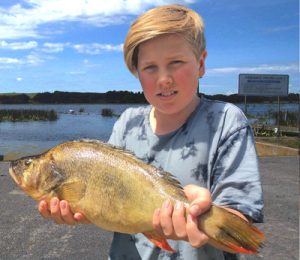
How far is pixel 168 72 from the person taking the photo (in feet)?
7.71

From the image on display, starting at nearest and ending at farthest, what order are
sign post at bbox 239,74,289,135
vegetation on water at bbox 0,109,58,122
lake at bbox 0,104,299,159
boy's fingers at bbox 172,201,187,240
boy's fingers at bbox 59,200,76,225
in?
1. boy's fingers at bbox 172,201,187,240
2. boy's fingers at bbox 59,200,76,225
3. sign post at bbox 239,74,289,135
4. lake at bbox 0,104,299,159
5. vegetation on water at bbox 0,109,58,122

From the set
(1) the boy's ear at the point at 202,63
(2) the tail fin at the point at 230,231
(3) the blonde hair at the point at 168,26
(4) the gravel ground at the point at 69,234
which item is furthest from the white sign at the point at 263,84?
(2) the tail fin at the point at 230,231

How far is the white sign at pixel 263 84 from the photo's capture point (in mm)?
23672

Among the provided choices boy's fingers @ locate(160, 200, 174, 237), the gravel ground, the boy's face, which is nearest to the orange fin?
boy's fingers @ locate(160, 200, 174, 237)

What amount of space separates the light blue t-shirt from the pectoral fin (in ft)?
1.37

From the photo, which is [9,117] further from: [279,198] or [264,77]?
[279,198]

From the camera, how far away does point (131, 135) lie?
277 centimetres

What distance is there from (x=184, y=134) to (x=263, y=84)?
2228 cm

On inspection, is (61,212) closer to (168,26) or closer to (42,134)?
(168,26)

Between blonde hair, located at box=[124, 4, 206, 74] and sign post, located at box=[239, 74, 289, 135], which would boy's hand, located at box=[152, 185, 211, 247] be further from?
sign post, located at box=[239, 74, 289, 135]

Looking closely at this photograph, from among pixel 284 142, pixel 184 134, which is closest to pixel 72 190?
pixel 184 134

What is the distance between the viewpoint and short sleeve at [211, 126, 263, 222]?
2191 mm

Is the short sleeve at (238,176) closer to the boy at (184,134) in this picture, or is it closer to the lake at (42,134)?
the boy at (184,134)

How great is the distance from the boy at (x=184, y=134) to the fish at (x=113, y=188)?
8cm
